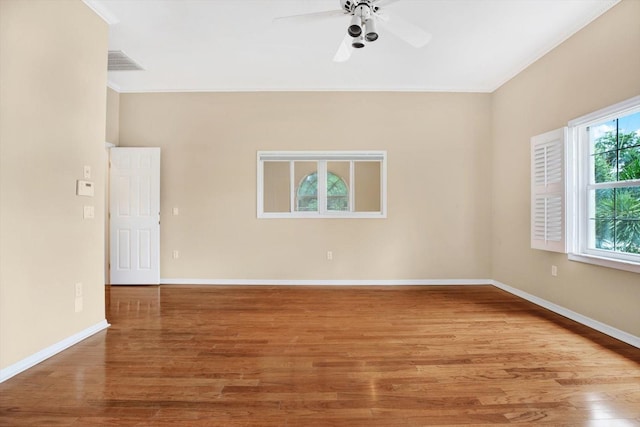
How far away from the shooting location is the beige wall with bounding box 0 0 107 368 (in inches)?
80.1

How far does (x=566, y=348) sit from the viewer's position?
8.02ft

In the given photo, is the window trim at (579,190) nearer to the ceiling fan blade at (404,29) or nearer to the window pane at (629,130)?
the window pane at (629,130)

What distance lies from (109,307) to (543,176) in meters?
5.05

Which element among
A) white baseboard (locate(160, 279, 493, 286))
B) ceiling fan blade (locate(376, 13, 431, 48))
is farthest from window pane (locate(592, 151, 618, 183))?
white baseboard (locate(160, 279, 493, 286))

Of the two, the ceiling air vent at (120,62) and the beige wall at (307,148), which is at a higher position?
the ceiling air vent at (120,62)

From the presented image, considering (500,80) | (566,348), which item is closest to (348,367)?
(566,348)

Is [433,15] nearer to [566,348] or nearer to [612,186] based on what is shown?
[612,186]

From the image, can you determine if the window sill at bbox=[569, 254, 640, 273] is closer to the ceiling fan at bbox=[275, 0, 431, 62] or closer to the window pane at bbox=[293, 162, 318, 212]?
the ceiling fan at bbox=[275, 0, 431, 62]

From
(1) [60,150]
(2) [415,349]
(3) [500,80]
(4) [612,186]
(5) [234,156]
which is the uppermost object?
(3) [500,80]

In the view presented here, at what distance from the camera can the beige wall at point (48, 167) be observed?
2035 mm

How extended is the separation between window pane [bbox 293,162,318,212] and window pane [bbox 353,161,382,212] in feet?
1.96

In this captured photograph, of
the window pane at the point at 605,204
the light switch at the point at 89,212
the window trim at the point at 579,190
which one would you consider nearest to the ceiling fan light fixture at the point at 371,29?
the window trim at the point at 579,190

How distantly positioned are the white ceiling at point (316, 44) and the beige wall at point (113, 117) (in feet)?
0.52

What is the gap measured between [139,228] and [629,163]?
5580mm
